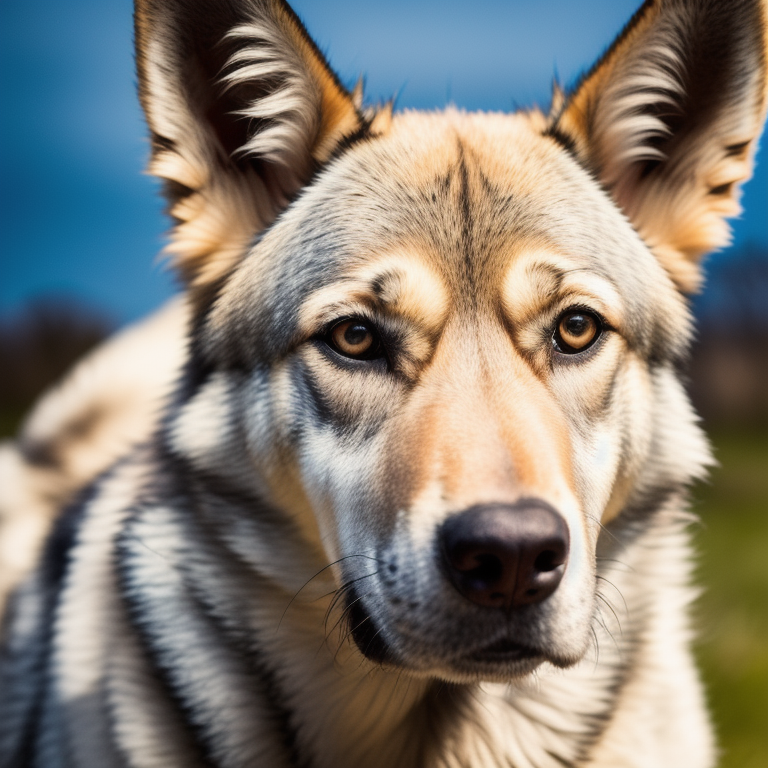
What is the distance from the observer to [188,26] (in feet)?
8.48

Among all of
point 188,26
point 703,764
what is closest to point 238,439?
point 188,26

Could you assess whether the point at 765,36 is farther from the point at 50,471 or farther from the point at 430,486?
the point at 50,471

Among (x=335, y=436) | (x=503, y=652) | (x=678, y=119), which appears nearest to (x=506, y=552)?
(x=503, y=652)

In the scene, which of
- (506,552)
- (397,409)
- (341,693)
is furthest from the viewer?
(341,693)

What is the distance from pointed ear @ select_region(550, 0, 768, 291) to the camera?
261 centimetres

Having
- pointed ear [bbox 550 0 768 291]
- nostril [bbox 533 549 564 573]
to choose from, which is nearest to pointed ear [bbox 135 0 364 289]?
pointed ear [bbox 550 0 768 291]

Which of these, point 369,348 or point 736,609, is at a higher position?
point 369,348

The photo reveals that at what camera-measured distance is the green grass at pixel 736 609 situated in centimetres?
402

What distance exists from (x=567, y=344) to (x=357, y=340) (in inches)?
23.4

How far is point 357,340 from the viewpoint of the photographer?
Result: 2422mm

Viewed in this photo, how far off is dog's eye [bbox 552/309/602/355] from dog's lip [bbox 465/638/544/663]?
838 millimetres

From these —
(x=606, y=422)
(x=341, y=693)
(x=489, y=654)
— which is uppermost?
(x=606, y=422)

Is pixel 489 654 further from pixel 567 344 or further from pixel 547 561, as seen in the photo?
pixel 567 344

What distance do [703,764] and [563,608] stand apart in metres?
1.40
